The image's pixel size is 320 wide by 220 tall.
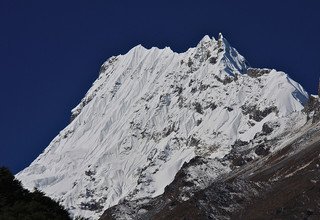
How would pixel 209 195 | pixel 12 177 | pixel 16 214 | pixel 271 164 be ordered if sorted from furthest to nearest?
pixel 271 164 < pixel 209 195 < pixel 12 177 < pixel 16 214

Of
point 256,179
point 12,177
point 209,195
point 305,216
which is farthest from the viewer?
point 256,179

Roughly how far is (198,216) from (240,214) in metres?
10.8

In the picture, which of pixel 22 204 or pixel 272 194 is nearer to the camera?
pixel 22 204

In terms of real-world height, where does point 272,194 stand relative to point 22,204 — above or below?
above

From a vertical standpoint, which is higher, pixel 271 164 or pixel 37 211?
pixel 271 164

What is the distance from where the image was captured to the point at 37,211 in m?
48.7

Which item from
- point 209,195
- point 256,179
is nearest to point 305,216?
point 209,195

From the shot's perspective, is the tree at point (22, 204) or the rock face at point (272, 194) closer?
the tree at point (22, 204)

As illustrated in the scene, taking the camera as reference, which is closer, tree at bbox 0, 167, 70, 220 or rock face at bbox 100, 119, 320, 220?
tree at bbox 0, 167, 70, 220

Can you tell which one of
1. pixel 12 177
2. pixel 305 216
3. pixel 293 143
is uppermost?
pixel 293 143

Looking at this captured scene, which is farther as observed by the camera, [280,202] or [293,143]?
[293,143]

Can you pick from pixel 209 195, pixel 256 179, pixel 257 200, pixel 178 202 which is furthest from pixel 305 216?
pixel 178 202

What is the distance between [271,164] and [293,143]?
13235mm

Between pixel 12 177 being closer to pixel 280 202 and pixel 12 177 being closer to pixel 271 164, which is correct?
pixel 280 202
